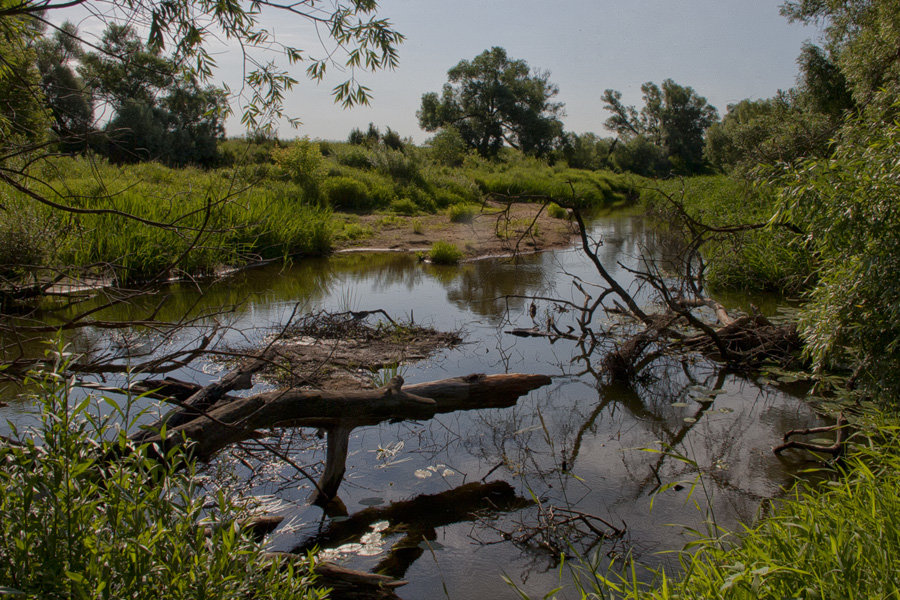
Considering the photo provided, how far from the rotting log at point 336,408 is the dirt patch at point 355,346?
1.77 metres

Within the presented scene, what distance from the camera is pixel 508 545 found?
12.9 feet

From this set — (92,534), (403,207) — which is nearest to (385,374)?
(92,534)

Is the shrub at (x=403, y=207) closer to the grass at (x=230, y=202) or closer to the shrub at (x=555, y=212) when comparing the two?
the grass at (x=230, y=202)

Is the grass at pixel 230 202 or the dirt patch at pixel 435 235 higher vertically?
the grass at pixel 230 202

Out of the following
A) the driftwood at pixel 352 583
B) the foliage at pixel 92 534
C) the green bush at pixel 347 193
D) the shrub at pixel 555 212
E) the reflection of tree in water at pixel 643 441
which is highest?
the green bush at pixel 347 193

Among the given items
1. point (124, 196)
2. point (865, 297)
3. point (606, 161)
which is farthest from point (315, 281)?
point (606, 161)

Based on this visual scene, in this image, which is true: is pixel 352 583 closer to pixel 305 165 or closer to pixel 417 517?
pixel 417 517

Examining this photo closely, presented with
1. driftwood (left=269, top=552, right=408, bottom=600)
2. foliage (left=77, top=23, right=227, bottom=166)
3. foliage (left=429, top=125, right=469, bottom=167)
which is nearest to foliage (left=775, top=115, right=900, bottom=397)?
driftwood (left=269, top=552, right=408, bottom=600)

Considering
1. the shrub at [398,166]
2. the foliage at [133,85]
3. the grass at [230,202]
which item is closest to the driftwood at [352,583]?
the grass at [230,202]

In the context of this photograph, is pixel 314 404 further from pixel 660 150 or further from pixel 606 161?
pixel 660 150

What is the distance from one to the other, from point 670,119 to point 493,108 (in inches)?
948

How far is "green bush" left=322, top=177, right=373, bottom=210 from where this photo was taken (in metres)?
20.1

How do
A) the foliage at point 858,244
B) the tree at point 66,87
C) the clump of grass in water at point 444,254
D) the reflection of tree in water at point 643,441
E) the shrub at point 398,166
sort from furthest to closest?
the shrub at point 398,166
the clump of grass in water at point 444,254
the reflection of tree in water at point 643,441
the foliage at point 858,244
the tree at point 66,87

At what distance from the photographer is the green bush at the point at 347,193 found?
66.1ft
